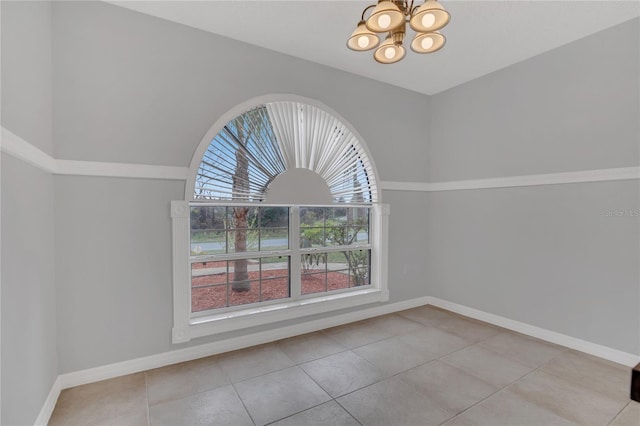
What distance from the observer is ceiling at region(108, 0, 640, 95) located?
2561 millimetres

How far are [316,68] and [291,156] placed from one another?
112 cm

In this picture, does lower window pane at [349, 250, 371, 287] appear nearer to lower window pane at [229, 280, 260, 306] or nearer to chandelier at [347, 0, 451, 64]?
lower window pane at [229, 280, 260, 306]

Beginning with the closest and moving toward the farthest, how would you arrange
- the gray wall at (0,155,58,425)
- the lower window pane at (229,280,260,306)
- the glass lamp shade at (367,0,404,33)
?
1. the gray wall at (0,155,58,425)
2. the glass lamp shade at (367,0,404,33)
3. the lower window pane at (229,280,260,306)

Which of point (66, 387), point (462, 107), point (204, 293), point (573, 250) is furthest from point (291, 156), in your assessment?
point (573, 250)

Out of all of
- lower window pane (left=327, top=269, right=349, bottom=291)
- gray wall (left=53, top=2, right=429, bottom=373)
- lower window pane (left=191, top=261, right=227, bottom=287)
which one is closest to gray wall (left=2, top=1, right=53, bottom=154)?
gray wall (left=53, top=2, right=429, bottom=373)

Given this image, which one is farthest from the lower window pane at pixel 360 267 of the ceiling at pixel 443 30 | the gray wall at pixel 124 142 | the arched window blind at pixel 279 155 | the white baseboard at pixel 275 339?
the ceiling at pixel 443 30

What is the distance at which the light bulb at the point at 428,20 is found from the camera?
1901mm

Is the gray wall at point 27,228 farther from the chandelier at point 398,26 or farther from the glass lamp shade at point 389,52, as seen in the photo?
the glass lamp shade at point 389,52

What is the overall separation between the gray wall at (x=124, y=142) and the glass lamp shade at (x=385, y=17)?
5.34 ft

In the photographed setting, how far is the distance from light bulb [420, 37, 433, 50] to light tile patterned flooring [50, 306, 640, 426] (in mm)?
2669

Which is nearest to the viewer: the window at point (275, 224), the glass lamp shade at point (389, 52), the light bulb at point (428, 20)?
the light bulb at point (428, 20)

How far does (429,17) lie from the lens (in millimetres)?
1913

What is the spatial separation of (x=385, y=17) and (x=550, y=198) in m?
Result: 2.74

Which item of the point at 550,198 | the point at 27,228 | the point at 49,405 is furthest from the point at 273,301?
the point at 550,198
